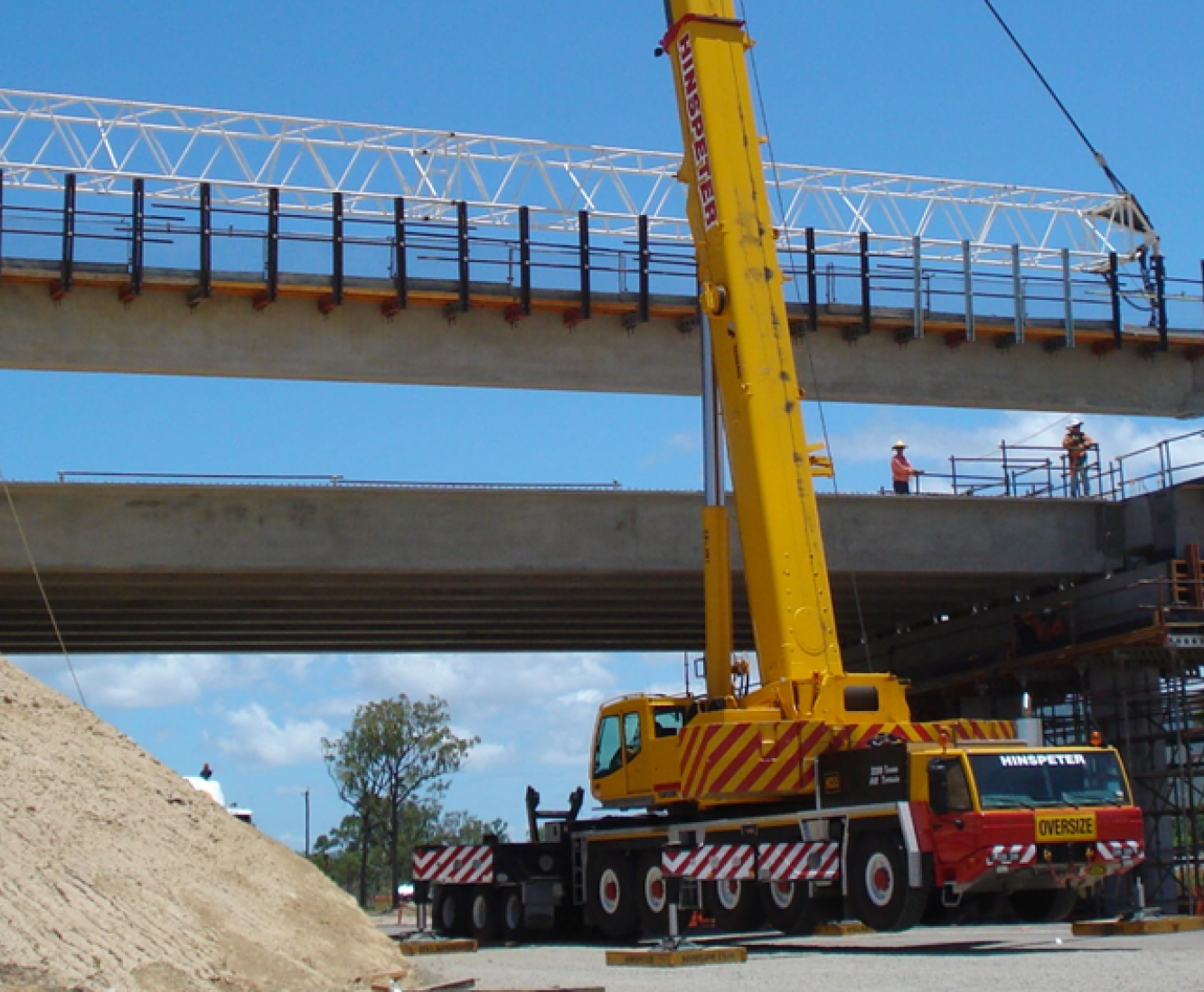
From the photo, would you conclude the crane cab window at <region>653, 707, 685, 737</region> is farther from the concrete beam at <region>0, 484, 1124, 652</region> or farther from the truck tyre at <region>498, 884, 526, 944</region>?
the concrete beam at <region>0, 484, 1124, 652</region>

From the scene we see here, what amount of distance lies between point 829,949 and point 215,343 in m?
16.9

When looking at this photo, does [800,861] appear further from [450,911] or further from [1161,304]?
[1161,304]

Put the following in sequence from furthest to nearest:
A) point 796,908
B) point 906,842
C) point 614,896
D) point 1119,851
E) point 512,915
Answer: point 512,915
point 614,896
point 796,908
point 1119,851
point 906,842

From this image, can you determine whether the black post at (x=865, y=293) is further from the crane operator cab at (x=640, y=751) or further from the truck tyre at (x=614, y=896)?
the truck tyre at (x=614, y=896)

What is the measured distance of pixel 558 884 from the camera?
985 inches

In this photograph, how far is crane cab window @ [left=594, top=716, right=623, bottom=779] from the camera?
79.5 feet

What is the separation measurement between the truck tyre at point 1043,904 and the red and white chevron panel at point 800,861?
226 centimetres

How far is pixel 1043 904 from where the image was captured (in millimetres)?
20312

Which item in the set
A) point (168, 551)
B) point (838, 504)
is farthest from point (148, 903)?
point (838, 504)

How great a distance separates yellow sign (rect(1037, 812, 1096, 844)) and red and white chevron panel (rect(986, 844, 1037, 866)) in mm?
214

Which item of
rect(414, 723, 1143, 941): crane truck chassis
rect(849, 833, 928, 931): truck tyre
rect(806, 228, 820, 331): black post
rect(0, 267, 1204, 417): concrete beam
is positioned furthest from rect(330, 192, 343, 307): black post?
rect(849, 833, 928, 931): truck tyre

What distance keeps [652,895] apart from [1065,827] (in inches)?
249

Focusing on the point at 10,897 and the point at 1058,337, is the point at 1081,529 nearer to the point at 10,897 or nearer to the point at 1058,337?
the point at 1058,337

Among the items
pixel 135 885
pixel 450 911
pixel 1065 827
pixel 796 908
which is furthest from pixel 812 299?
pixel 135 885
